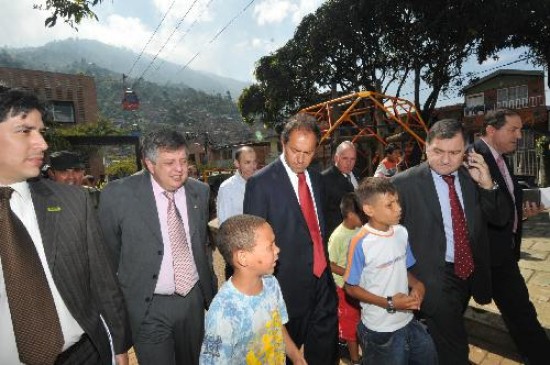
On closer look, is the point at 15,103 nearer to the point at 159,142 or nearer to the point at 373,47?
the point at 159,142

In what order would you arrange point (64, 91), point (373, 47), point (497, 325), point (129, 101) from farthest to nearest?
1. point (64, 91)
2. point (129, 101)
3. point (373, 47)
4. point (497, 325)

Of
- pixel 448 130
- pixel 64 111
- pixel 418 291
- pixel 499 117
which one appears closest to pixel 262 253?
pixel 418 291

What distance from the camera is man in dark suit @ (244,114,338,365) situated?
116 inches

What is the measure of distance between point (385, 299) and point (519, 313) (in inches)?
64.5

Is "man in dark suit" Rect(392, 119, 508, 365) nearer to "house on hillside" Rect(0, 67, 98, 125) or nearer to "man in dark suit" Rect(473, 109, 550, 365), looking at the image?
"man in dark suit" Rect(473, 109, 550, 365)

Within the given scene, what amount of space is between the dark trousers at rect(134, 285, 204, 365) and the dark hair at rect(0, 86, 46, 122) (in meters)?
1.58

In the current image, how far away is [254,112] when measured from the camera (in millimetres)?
27844

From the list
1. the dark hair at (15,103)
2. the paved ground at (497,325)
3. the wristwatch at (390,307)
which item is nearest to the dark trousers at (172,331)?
the wristwatch at (390,307)

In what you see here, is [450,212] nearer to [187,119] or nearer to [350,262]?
[350,262]

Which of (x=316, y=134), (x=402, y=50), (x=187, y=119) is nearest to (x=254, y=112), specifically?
(x=402, y=50)

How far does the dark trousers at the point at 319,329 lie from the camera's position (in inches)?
118

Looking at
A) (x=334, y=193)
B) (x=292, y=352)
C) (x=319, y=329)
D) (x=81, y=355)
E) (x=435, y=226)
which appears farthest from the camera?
(x=334, y=193)

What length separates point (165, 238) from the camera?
277 centimetres

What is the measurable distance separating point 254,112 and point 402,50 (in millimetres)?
12685
